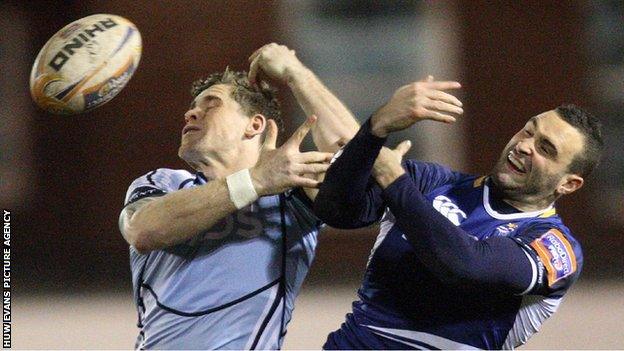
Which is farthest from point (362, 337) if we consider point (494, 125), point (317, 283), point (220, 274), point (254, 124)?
point (494, 125)

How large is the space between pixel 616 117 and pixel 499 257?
6.67 metres

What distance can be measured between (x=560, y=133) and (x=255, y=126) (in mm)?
1111

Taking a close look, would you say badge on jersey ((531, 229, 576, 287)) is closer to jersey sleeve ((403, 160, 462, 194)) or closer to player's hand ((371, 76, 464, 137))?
jersey sleeve ((403, 160, 462, 194))

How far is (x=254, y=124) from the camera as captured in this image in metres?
3.95

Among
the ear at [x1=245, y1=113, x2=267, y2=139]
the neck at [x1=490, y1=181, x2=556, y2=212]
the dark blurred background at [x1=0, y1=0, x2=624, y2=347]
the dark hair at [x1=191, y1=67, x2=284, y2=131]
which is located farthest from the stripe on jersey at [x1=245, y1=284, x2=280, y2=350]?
the dark blurred background at [x1=0, y1=0, x2=624, y2=347]

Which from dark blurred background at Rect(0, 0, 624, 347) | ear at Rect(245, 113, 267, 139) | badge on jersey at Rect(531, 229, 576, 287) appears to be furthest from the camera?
dark blurred background at Rect(0, 0, 624, 347)

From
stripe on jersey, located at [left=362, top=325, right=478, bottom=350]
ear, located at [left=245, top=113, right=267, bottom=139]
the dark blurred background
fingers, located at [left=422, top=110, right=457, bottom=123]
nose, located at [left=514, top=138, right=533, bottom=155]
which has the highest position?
fingers, located at [left=422, top=110, right=457, bottom=123]

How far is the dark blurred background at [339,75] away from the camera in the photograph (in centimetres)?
950

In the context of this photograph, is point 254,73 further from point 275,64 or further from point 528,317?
point 528,317

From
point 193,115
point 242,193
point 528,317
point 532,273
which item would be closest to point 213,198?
point 242,193

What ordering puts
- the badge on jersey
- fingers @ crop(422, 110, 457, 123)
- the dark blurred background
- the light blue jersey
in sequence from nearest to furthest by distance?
fingers @ crop(422, 110, 457, 123) < the badge on jersey < the light blue jersey < the dark blurred background

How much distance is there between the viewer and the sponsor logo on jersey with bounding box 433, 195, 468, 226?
3.63 m

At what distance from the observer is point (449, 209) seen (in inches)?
144

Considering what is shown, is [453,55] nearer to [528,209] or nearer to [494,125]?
[494,125]
